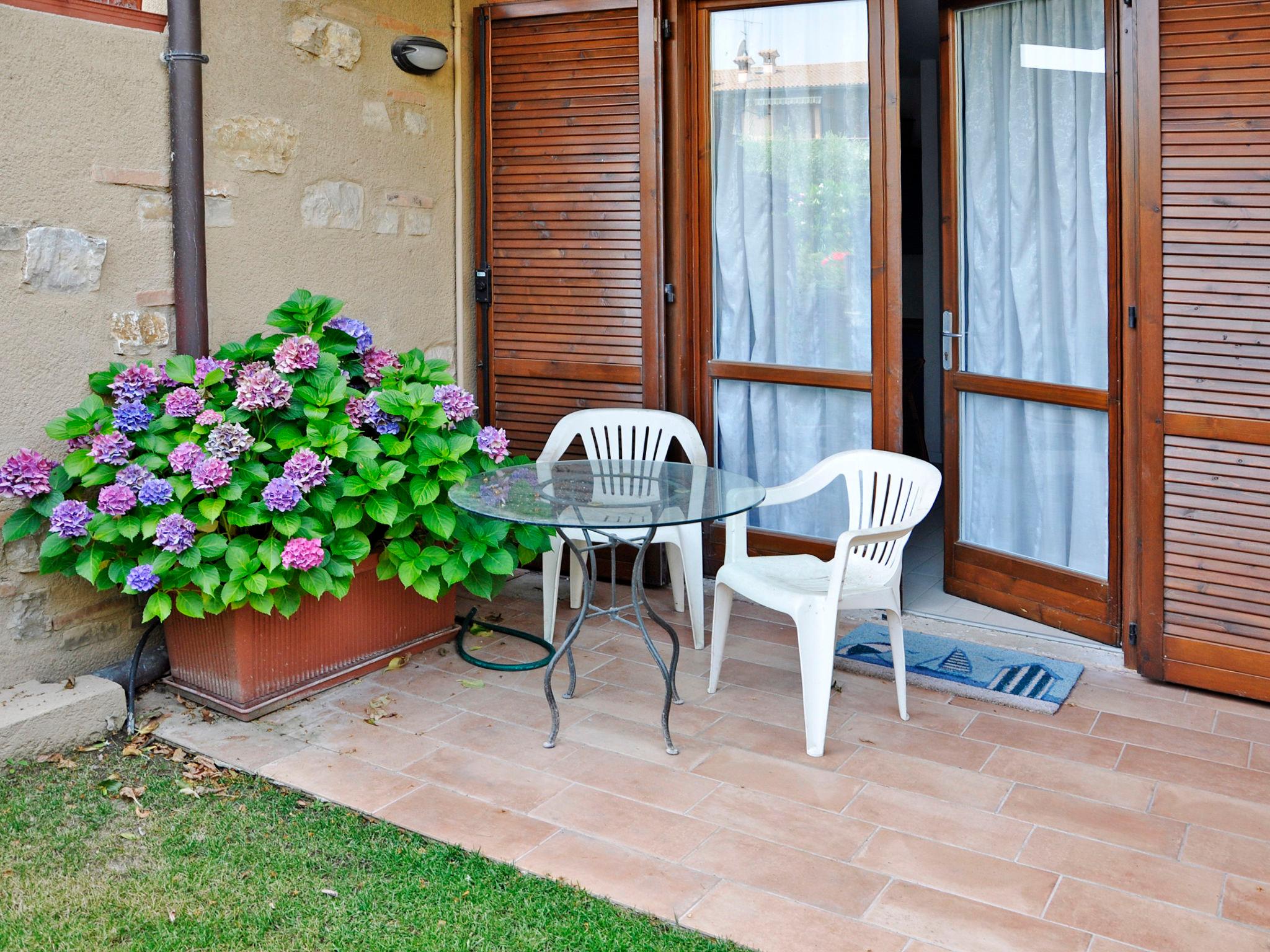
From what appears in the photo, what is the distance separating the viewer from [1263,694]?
3488 mm

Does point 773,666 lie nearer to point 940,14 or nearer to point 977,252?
point 977,252

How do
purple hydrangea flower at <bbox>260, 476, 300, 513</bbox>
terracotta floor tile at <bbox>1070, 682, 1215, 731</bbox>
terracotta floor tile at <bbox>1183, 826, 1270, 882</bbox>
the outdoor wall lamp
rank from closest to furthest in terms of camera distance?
terracotta floor tile at <bbox>1183, 826, 1270, 882</bbox>, purple hydrangea flower at <bbox>260, 476, 300, 513</bbox>, terracotta floor tile at <bbox>1070, 682, 1215, 731</bbox>, the outdoor wall lamp

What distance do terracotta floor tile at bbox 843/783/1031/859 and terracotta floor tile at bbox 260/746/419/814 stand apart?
1157 millimetres

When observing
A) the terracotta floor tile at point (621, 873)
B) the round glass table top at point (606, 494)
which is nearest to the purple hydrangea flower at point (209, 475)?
the round glass table top at point (606, 494)

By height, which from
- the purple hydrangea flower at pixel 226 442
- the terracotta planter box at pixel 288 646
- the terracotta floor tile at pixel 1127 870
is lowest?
the terracotta floor tile at pixel 1127 870

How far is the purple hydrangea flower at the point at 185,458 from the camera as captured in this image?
3.28 meters

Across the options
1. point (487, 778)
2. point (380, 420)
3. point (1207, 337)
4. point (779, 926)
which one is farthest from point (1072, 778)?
point (380, 420)

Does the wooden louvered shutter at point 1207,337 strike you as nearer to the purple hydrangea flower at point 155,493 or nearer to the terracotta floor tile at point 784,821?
the terracotta floor tile at point 784,821

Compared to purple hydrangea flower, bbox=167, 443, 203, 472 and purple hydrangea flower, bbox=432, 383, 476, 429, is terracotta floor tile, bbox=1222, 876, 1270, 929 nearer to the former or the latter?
purple hydrangea flower, bbox=432, 383, 476, 429

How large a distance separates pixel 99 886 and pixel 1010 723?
2.43 meters

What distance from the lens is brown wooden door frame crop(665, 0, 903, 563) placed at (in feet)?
13.8

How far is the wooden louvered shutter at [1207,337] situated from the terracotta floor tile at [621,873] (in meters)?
1.92

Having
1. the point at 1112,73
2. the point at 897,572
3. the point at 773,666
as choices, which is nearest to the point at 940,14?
the point at 1112,73

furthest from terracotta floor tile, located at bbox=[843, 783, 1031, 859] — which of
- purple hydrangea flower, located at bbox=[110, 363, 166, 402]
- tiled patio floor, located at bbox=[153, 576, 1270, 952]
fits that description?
purple hydrangea flower, located at bbox=[110, 363, 166, 402]
